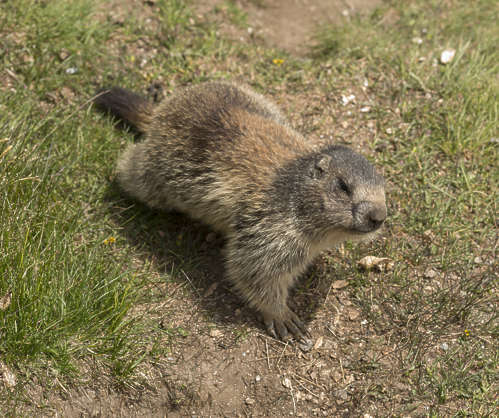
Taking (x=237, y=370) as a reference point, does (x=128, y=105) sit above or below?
above

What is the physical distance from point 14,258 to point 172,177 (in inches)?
68.5

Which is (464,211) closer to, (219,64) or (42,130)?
(219,64)

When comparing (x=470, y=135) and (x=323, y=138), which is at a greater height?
(x=470, y=135)

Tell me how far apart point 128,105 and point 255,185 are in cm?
204

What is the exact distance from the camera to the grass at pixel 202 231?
4348 mm

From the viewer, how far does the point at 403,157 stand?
20.5 feet

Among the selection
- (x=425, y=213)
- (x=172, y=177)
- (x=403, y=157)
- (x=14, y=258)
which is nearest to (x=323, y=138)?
(x=403, y=157)

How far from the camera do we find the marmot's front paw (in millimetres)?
5055

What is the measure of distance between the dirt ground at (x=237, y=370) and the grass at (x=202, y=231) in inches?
4.2

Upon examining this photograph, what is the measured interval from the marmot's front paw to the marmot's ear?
138 cm

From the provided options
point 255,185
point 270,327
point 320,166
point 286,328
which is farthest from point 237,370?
point 320,166

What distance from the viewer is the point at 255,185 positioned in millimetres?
4934

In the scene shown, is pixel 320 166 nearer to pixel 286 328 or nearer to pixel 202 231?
pixel 286 328

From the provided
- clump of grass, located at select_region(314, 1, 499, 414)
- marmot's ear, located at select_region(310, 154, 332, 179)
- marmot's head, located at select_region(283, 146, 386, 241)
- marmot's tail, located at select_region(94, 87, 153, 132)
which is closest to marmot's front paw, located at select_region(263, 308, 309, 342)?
clump of grass, located at select_region(314, 1, 499, 414)
